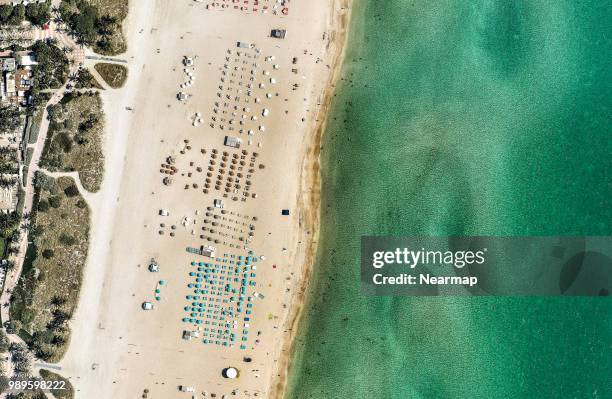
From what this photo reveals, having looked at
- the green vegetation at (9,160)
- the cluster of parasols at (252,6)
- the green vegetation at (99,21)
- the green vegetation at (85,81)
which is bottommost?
the green vegetation at (9,160)

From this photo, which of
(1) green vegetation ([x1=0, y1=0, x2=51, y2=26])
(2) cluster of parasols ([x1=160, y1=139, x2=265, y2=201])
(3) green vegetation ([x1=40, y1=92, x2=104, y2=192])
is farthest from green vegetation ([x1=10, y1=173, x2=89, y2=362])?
(1) green vegetation ([x1=0, y1=0, x2=51, y2=26])

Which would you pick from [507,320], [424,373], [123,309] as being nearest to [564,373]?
[507,320]

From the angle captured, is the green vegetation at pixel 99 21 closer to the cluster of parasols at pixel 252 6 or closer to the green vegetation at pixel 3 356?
the cluster of parasols at pixel 252 6

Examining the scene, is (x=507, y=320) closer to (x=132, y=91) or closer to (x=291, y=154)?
(x=291, y=154)

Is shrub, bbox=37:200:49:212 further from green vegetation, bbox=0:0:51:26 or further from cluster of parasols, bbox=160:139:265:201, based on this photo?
green vegetation, bbox=0:0:51:26

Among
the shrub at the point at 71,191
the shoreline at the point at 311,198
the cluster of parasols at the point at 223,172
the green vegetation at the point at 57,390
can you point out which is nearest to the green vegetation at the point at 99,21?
the cluster of parasols at the point at 223,172

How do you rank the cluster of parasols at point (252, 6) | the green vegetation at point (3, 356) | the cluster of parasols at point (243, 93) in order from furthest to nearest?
the cluster of parasols at point (252, 6), the cluster of parasols at point (243, 93), the green vegetation at point (3, 356)
